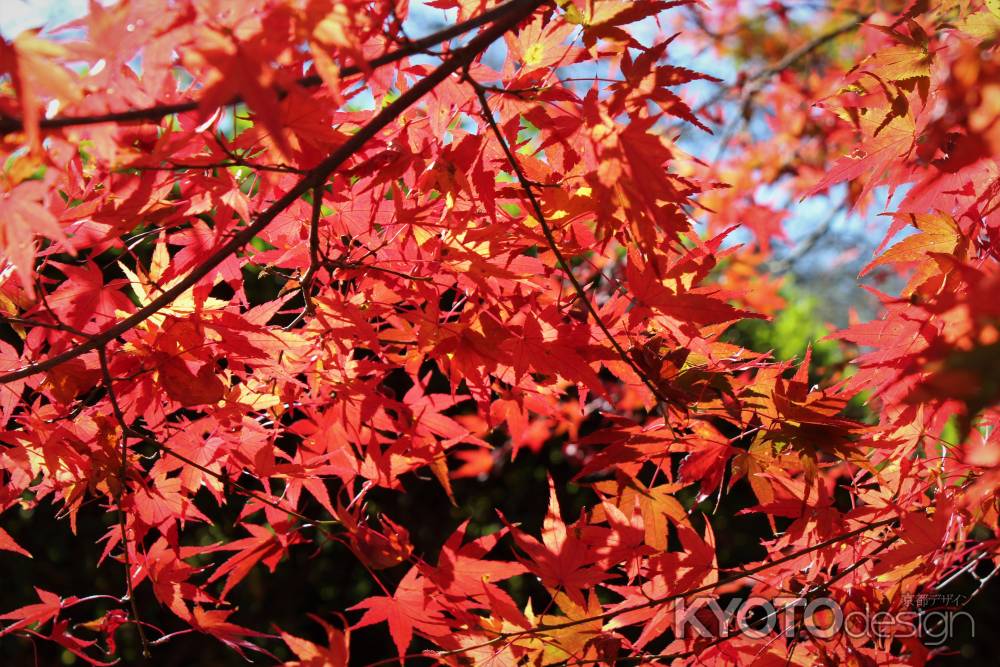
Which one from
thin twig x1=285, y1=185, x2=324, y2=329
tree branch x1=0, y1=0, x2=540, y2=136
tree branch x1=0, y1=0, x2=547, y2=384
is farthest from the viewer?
thin twig x1=285, y1=185, x2=324, y2=329

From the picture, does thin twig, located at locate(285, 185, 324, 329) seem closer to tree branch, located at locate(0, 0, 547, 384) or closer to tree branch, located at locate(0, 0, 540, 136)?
tree branch, located at locate(0, 0, 547, 384)

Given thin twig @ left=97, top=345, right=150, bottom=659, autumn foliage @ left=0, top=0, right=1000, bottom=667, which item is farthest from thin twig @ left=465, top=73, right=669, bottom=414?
thin twig @ left=97, top=345, right=150, bottom=659

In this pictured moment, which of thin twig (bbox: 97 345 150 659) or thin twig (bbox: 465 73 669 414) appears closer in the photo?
thin twig (bbox: 465 73 669 414)

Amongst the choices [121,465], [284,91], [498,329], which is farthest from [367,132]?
[121,465]

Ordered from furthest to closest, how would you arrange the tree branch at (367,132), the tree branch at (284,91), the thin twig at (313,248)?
the thin twig at (313,248) → the tree branch at (367,132) → the tree branch at (284,91)

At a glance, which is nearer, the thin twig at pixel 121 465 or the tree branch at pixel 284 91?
the tree branch at pixel 284 91

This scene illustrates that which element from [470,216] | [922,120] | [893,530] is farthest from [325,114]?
[893,530]

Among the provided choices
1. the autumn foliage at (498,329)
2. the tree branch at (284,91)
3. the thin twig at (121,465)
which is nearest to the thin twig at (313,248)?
the autumn foliage at (498,329)

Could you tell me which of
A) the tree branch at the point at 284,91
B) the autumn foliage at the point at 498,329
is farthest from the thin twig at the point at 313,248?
the tree branch at the point at 284,91

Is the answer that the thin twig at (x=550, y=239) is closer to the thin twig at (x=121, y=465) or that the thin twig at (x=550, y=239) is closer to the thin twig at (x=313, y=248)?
the thin twig at (x=313, y=248)

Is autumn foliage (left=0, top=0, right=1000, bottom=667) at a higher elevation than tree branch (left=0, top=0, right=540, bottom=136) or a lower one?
lower

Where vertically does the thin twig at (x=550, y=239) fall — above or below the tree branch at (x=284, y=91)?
below

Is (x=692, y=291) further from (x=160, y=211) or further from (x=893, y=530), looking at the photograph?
(x=160, y=211)

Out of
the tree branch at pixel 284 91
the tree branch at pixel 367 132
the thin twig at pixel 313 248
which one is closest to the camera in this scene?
the tree branch at pixel 284 91
